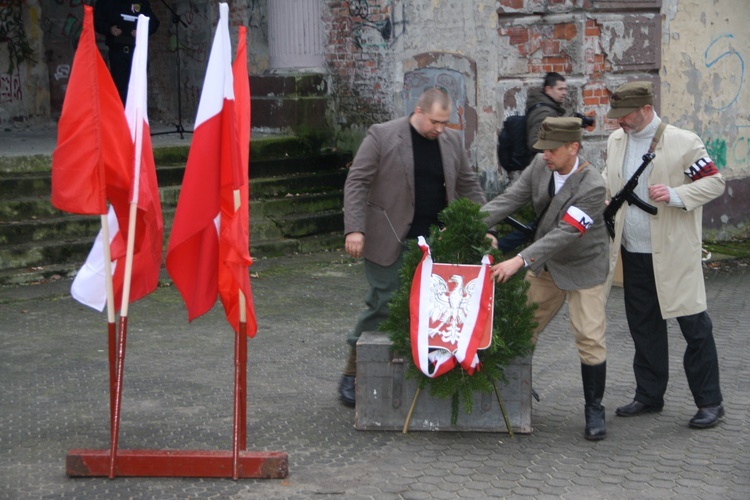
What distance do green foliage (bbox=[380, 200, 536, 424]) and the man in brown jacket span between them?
0.41 metres

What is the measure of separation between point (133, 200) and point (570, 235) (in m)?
2.34

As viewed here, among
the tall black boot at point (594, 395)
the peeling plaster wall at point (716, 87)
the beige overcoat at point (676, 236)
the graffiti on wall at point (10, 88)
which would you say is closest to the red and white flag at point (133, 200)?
the tall black boot at point (594, 395)

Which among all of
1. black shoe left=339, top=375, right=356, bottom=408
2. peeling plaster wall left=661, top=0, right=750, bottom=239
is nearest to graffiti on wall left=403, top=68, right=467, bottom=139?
peeling plaster wall left=661, top=0, right=750, bottom=239

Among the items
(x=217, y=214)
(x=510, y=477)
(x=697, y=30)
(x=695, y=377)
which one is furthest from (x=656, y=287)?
(x=697, y=30)

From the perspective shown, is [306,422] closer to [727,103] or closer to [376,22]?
[376,22]

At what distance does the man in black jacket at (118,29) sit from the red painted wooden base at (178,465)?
349 inches

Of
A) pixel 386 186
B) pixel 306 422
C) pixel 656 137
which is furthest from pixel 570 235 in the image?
pixel 306 422

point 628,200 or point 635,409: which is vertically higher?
point 628,200

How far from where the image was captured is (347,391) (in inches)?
273

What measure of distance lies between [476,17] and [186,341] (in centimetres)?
568

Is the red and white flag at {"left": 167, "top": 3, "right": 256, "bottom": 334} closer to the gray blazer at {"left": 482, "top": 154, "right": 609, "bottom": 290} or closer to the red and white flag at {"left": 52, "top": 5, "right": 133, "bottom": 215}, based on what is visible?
the red and white flag at {"left": 52, "top": 5, "right": 133, "bottom": 215}

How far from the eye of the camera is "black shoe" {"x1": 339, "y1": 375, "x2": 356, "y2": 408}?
6883 mm

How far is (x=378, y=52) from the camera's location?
13.5 metres

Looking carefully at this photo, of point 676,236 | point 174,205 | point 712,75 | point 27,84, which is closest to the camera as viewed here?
point 676,236
